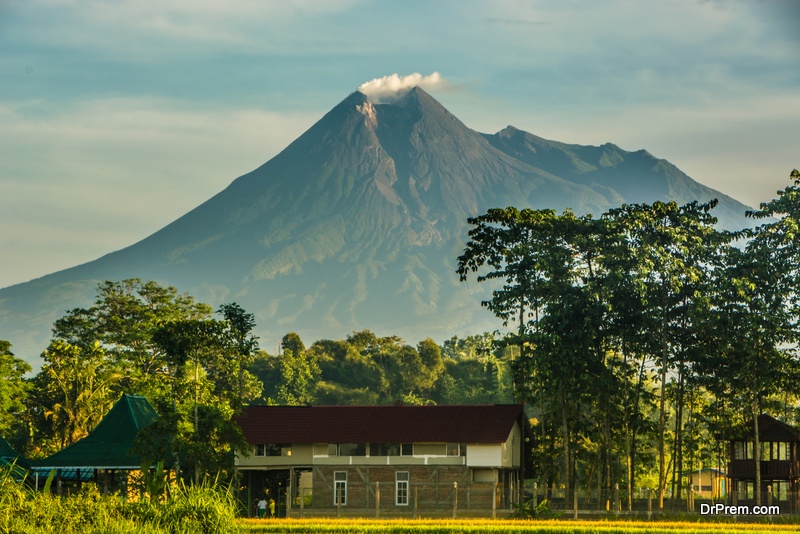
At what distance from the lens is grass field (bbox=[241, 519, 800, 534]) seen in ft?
145

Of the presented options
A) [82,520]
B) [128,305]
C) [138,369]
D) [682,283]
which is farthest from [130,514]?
[128,305]

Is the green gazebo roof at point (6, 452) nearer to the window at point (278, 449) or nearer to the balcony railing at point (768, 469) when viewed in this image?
the window at point (278, 449)

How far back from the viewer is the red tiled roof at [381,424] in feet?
205

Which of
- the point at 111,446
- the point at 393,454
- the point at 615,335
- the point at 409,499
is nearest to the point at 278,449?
the point at 393,454

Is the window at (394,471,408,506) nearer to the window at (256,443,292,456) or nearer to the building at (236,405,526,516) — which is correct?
the building at (236,405,526,516)

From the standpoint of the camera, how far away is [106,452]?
58.8 m

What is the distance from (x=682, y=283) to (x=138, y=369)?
134 feet

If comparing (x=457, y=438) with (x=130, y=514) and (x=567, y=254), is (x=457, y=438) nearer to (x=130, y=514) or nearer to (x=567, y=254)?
(x=567, y=254)

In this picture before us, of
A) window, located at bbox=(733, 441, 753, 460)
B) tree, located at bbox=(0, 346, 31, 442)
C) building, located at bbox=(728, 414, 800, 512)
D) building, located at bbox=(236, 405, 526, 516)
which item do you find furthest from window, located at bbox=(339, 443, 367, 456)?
tree, located at bbox=(0, 346, 31, 442)

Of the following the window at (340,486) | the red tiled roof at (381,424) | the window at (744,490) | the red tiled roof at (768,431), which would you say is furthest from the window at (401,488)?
the window at (744,490)

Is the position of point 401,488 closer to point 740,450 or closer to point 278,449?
point 278,449

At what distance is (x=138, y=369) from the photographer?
8475cm

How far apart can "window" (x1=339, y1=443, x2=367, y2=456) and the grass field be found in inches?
501

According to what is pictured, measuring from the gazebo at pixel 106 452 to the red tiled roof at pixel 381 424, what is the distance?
20.7ft
